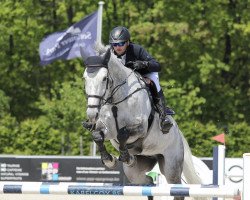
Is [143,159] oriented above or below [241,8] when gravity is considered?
below

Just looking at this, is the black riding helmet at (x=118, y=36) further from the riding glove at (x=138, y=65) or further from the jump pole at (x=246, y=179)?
the jump pole at (x=246, y=179)

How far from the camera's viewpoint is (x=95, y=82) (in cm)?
720

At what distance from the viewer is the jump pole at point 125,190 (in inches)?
244

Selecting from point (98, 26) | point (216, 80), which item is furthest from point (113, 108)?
point (216, 80)

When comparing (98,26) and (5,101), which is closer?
(98,26)

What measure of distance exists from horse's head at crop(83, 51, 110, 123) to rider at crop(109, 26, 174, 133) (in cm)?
61

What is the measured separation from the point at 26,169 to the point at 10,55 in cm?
1100

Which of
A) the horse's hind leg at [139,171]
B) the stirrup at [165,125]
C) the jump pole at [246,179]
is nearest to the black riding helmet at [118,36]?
the stirrup at [165,125]

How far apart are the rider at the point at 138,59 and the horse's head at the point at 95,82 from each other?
61 cm

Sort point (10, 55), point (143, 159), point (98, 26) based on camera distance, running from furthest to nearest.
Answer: point (10, 55) < point (98, 26) < point (143, 159)

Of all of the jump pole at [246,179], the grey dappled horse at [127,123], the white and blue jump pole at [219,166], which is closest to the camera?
the jump pole at [246,179]

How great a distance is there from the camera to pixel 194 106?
24234mm

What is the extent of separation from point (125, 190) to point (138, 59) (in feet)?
7.19

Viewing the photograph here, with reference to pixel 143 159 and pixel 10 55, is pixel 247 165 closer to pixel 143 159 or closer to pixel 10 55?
pixel 143 159
